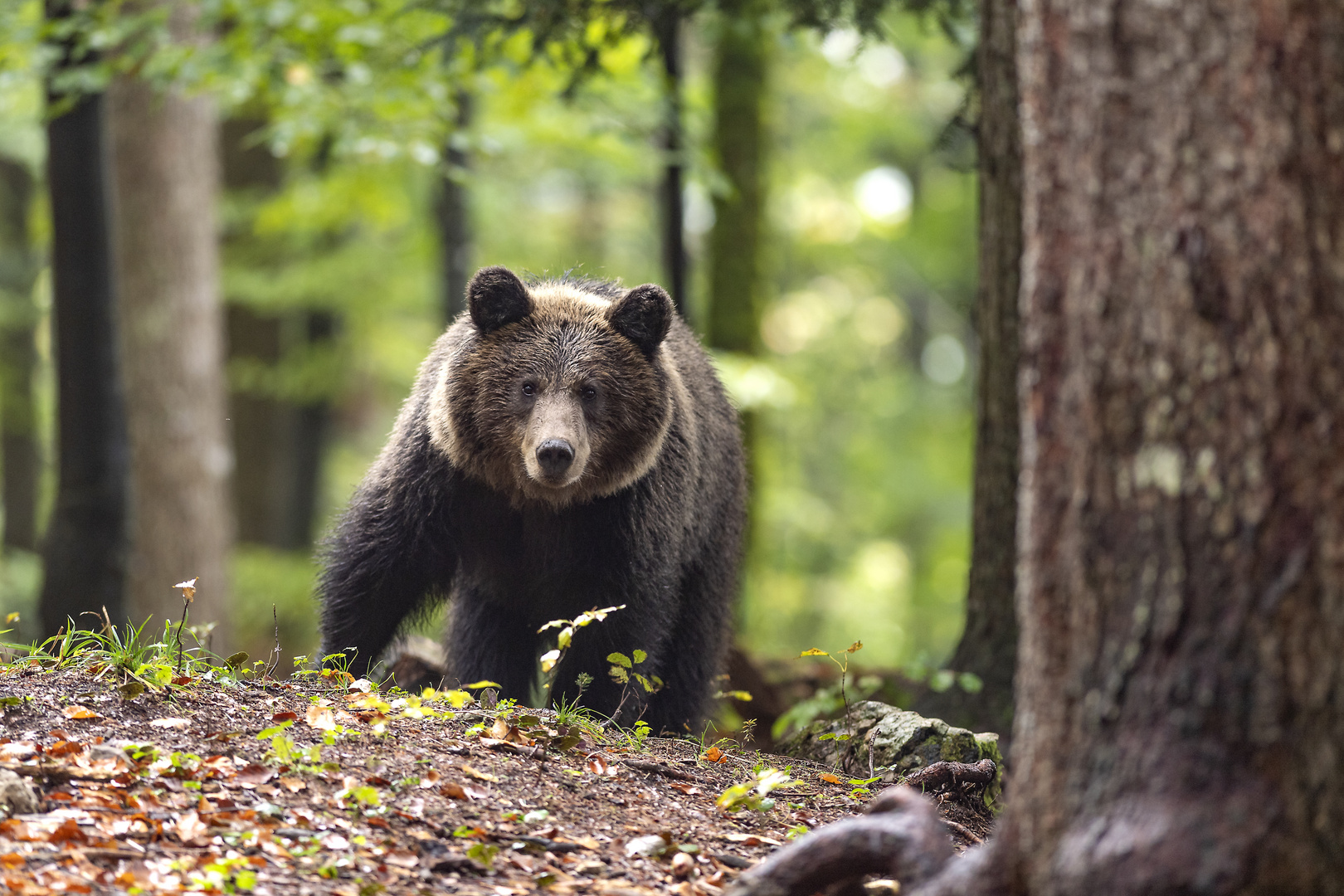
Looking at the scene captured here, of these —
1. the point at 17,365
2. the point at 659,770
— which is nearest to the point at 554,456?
the point at 659,770

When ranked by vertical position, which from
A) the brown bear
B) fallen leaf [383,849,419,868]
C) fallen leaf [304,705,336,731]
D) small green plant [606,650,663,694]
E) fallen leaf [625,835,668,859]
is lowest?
fallen leaf [625,835,668,859]

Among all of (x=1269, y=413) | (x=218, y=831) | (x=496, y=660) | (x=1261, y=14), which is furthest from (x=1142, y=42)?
(x=496, y=660)

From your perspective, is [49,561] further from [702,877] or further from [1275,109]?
[1275,109]

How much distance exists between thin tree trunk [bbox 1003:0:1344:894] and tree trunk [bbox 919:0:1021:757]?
12.3 ft

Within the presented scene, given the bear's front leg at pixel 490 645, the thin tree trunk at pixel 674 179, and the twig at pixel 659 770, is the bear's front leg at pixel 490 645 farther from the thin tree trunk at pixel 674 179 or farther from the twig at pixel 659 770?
the thin tree trunk at pixel 674 179

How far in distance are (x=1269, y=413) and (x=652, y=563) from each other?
142 inches

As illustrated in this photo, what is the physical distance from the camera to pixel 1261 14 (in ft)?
8.36

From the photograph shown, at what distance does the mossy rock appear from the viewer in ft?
16.7

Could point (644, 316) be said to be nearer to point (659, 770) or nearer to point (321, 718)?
point (659, 770)

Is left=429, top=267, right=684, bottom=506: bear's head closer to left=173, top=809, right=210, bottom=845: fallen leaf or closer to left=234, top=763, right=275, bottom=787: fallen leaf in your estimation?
left=234, top=763, right=275, bottom=787: fallen leaf

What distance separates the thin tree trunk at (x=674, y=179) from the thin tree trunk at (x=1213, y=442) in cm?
724

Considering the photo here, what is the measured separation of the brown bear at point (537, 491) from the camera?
5.77m

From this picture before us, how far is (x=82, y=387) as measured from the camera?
26.0 feet

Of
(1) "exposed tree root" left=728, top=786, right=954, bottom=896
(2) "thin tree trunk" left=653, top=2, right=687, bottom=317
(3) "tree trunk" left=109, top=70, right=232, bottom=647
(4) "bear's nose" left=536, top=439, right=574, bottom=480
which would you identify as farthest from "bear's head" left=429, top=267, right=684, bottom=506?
(3) "tree trunk" left=109, top=70, right=232, bottom=647
